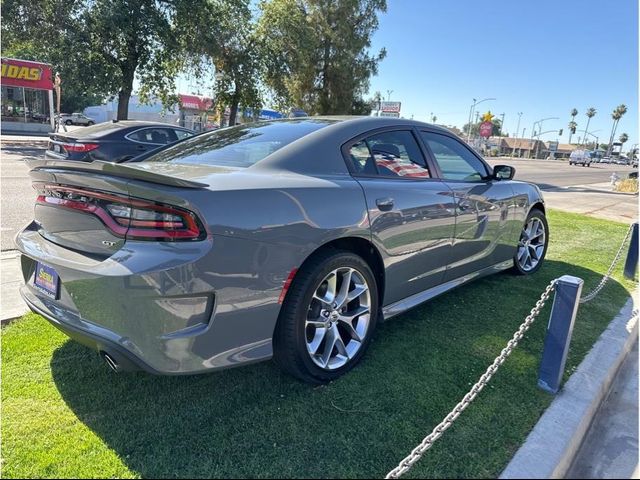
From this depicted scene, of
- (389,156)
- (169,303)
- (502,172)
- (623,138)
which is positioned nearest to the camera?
(169,303)

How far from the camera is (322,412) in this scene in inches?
94.0

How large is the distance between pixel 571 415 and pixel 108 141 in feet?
32.8

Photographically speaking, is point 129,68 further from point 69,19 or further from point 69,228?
point 69,228

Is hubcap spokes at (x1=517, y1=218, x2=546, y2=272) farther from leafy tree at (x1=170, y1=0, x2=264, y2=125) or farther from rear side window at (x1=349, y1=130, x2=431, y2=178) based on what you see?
leafy tree at (x1=170, y1=0, x2=264, y2=125)

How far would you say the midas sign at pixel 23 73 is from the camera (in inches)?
992

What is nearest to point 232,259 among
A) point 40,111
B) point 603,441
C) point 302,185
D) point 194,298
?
point 194,298

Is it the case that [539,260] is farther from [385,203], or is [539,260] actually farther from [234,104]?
[234,104]

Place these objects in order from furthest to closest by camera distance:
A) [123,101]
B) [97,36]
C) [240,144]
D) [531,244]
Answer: [123,101] → [97,36] → [531,244] → [240,144]

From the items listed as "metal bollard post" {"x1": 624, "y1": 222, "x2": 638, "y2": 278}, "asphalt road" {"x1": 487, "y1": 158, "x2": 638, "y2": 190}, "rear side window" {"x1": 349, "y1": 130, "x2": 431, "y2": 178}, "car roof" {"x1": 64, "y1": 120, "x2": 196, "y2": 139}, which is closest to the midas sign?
"car roof" {"x1": 64, "y1": 120, "x2": 196, "y2": 139}

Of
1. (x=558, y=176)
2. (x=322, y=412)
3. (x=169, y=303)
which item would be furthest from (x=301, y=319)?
(x=558, y=176)

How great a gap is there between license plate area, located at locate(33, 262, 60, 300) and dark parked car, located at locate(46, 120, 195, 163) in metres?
7.43

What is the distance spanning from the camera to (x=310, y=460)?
204 centimetres

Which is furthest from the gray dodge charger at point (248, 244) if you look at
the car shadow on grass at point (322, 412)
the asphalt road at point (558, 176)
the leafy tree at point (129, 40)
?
the asphalt road at point (558, 176)

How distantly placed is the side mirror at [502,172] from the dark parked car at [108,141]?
274 inches
